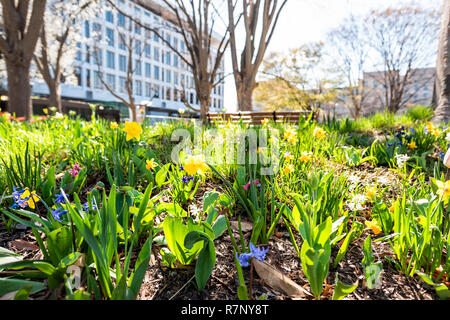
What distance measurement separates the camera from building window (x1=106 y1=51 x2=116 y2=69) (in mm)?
34169

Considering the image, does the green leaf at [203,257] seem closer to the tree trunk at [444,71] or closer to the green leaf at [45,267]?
the green leaf at [45,267]

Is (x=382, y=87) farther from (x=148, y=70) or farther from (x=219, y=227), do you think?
→ (x=148, y=70)

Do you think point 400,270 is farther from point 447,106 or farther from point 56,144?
point 447,106

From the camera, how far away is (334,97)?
1964 cm

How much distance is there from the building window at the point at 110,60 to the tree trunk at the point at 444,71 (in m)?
37.2

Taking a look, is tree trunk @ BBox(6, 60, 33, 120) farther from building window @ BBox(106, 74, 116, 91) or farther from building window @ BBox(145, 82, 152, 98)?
building window @ BBox(145, 82, 152, 98)

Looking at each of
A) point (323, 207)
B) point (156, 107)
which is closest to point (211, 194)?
point (323, 207)

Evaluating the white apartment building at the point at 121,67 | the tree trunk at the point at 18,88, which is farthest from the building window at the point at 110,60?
the tree trunk at the point at 18,88

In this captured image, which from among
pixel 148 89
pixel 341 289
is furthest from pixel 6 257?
pixel 148 89

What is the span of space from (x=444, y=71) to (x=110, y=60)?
38096 mm

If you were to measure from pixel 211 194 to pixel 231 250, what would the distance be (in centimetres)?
29

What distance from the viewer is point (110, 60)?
34594mm

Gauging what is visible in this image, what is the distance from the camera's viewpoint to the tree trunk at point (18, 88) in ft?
17.7

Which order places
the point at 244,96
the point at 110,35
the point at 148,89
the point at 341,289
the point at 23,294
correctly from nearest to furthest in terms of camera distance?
the point at 23,294
the point at 341,289
the point at 244,96
the point at 110,35
the point at 148,89
